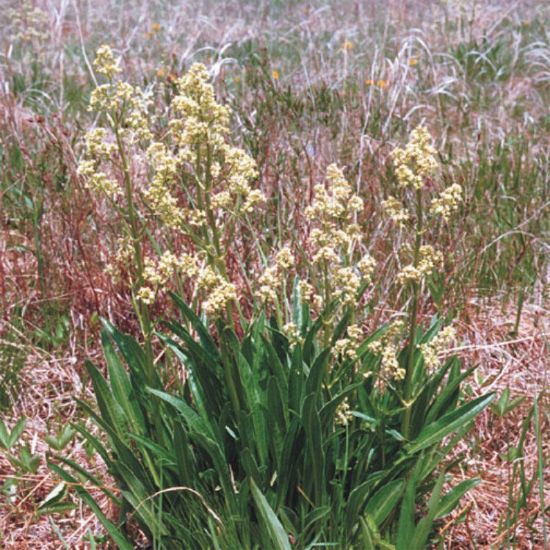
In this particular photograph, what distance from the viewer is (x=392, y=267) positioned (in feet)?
11.5

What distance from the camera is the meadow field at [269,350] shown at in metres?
2.03

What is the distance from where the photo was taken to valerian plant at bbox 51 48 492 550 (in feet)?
6.47

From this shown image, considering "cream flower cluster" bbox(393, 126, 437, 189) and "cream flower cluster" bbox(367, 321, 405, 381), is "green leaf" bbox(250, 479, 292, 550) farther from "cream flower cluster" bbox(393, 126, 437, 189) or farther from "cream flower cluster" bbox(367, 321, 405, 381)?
"cream flower cluster" bbox(393, 126, 437, 189)

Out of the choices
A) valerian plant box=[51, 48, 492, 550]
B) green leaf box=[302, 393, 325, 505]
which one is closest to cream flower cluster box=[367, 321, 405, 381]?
valerian plant box=[51, 48, 492, 550]

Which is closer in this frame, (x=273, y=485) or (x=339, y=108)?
(x=273, y=485)

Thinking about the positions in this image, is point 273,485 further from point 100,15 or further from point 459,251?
point 100,15

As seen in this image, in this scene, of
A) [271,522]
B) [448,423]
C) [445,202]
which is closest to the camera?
[271,522]

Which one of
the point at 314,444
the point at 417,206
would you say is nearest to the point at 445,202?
the point at 417,206

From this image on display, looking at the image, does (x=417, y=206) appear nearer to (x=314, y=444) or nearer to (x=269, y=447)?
(x=314, y=444)

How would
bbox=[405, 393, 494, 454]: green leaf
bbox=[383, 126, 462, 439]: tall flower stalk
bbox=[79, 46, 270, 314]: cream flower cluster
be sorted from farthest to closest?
1. bbox=[405, 393, 494, 454]: green leaf
2. bbox=[383, 126, 462, 439]: tall flower stalk
3. bbox=[79, 46, 270, 314]: cream flower cluster

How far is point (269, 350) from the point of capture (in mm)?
2168

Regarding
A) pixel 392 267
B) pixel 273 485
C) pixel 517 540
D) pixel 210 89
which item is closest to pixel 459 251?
pixel 392 267

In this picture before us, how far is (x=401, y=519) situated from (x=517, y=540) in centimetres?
60

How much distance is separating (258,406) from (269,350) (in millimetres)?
161
